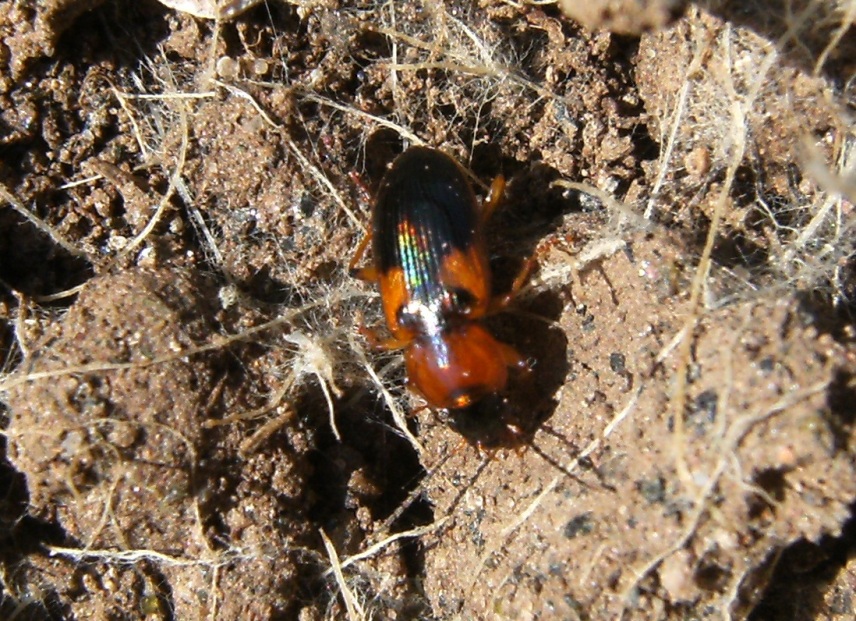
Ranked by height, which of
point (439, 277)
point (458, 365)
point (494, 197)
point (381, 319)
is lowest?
point (381, 319)

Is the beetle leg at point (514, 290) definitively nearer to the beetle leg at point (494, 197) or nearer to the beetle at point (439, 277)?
the beetle at point (439, 277)

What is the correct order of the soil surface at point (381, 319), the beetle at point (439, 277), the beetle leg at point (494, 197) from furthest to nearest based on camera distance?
the beetle leg at point (494, 197)
the beetle at point (439, 277)
the soil surface at point (381, 319)

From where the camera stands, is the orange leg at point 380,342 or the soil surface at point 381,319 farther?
the orange leg at point 380,342

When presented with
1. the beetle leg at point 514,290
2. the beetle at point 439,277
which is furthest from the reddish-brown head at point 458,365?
the beetle leg at point 514,290

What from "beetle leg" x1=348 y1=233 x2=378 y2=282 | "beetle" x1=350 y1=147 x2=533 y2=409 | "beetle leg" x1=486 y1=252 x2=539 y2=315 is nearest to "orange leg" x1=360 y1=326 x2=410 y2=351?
"beetle" x1=350 y1=147 x2=533 y2=409

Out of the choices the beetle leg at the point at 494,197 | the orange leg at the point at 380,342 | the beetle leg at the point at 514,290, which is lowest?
the orange leg at the point at 380,342

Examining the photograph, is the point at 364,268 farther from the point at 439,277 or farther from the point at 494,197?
the point at 494,197

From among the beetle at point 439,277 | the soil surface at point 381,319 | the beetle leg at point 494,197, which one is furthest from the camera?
the beetle leg at point 494,197

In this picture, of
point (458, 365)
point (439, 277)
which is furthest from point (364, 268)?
point (458, 365)
